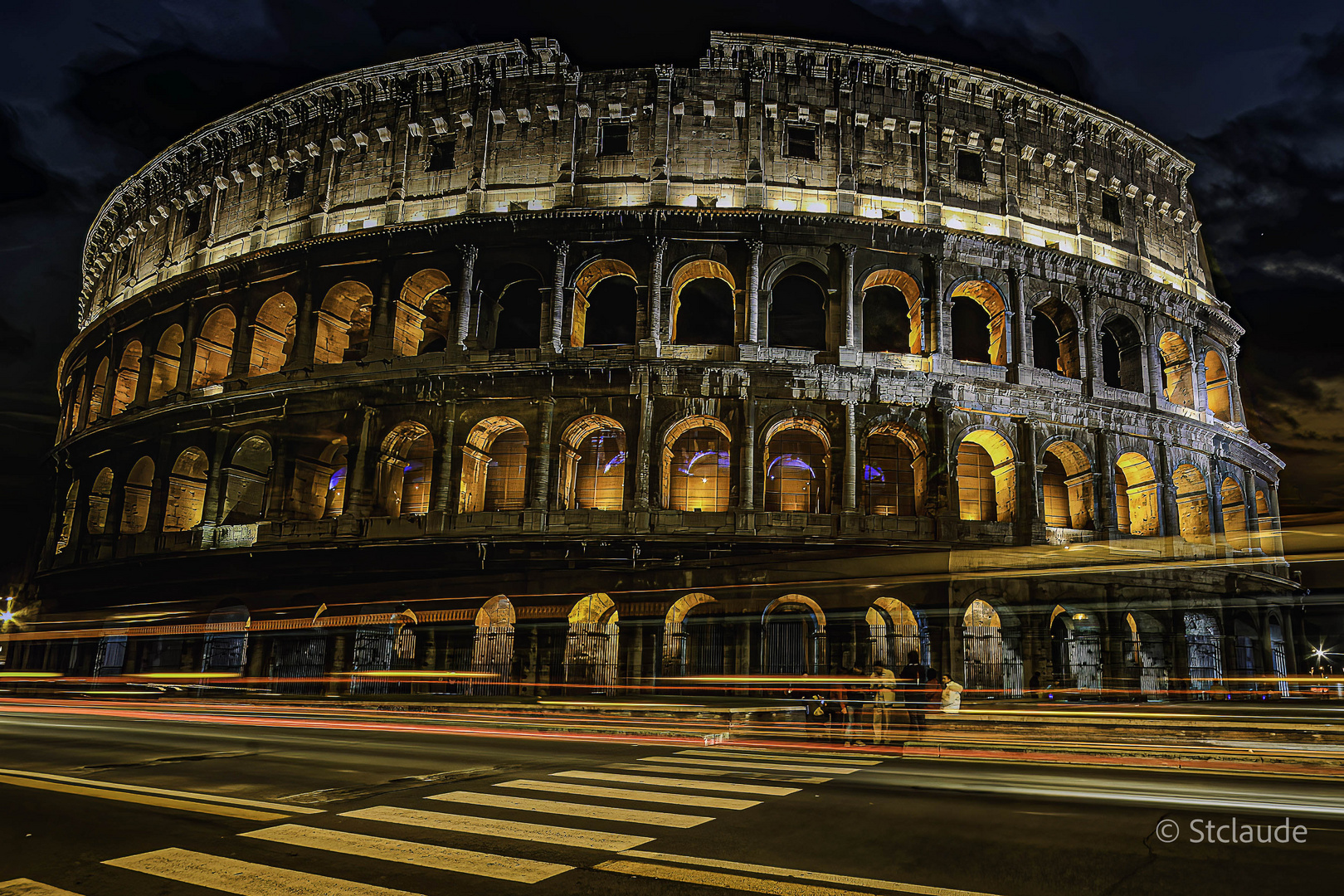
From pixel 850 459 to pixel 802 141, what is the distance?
10.2 meters

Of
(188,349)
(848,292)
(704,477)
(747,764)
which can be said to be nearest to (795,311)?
(848,292)

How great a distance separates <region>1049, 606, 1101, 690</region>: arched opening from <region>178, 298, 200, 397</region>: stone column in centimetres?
2835

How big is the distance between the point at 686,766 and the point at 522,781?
214 cm

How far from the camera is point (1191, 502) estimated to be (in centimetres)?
2830

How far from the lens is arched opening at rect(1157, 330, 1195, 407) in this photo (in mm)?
29328

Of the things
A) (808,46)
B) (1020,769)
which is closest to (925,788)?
(1020,769)

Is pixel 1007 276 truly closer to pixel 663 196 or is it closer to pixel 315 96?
pixel 663 196

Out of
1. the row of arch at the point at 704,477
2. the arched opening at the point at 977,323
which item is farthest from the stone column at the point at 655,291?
the arched opening at the point at 977,323

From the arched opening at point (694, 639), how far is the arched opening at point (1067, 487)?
416 inches

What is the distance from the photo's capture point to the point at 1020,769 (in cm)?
970

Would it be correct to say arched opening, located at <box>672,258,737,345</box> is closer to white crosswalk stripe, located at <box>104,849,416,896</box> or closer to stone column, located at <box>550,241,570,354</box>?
stone column, located at <box>550,241,570,354</box>

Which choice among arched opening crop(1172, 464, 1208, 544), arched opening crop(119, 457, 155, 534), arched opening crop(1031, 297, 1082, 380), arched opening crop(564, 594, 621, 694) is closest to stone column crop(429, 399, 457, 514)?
arched opening crop(564, 594, 621, 694)

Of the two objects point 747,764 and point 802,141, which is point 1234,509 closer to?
point 802,141

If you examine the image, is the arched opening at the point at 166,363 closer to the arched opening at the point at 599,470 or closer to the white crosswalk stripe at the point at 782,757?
the arched opening at the point at 599,470
